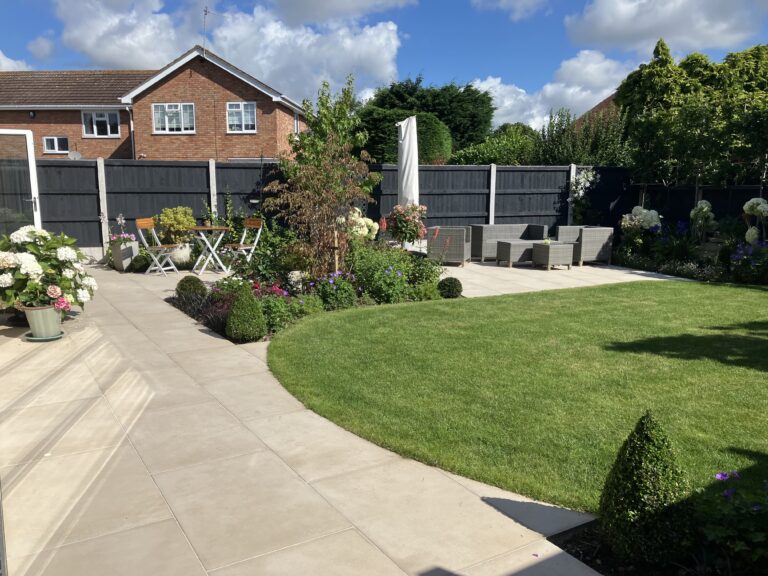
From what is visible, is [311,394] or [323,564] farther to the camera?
[311,394]

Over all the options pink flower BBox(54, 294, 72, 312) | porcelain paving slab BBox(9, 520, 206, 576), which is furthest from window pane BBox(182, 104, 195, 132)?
porcelain paving slab BBox(9, 520, 206, 576)

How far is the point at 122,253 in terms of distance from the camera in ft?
37.3

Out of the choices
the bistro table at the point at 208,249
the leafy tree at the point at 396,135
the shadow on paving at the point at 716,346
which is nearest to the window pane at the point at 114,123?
the leafy tree at the point at 396,135

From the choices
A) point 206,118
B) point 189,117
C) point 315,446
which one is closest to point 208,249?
Result: point 315,446

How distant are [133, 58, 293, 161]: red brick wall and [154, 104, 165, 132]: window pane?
20 centimetres

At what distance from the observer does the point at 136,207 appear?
41.5 ft

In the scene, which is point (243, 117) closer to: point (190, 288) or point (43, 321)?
point (190, 288)

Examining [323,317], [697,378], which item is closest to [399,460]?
[697,378]

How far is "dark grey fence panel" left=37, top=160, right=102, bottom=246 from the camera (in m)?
12.0

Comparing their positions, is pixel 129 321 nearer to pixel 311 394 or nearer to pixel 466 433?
pixel 311 394

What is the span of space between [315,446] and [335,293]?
438 centimetres

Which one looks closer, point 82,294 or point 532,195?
point 82,294

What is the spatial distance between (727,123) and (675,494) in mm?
11942

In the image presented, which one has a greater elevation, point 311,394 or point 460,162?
point 460,162
